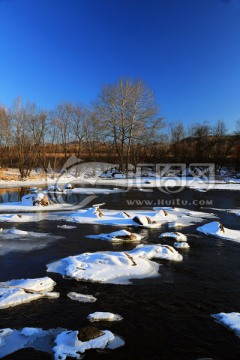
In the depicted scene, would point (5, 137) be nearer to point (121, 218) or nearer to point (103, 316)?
point (121, 218)

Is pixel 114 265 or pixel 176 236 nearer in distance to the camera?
pixel 114 265

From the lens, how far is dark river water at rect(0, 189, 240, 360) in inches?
165

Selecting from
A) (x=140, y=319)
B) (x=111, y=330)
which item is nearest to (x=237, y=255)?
(x=140, y=319)

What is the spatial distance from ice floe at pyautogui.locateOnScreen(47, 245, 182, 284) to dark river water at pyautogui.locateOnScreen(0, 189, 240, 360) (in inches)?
9.4

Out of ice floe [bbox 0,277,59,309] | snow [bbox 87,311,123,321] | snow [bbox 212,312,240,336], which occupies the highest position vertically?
ice floe [bbox 0,277,59,309]

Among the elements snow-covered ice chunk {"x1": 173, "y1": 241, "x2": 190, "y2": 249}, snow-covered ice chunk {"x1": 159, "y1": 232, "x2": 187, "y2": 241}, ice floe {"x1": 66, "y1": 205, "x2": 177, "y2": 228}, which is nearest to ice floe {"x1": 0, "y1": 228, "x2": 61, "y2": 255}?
ice floe {"x1": 66, "y1": 205, "x2": 177, "y2": 228}

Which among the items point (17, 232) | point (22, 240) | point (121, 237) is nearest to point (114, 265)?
point (121, 237)

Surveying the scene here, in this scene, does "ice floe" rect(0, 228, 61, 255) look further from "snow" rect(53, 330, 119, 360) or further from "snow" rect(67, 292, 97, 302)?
"snow" rect(53, 330, 119, 360)

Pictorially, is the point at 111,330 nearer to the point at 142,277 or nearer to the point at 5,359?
the point at 5,359

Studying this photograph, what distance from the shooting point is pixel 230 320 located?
488 cm

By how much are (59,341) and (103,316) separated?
34.4 inches

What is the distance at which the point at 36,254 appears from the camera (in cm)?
807

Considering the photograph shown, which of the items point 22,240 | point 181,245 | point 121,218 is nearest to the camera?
point 181,245

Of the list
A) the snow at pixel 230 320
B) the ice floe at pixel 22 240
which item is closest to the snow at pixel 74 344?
the snow at pixel 230 320
